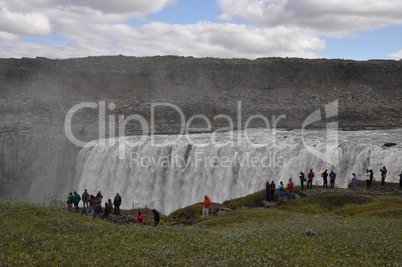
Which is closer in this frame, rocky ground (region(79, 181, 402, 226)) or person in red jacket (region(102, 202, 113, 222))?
person in red jacket (region(102, 202, 113, 222))

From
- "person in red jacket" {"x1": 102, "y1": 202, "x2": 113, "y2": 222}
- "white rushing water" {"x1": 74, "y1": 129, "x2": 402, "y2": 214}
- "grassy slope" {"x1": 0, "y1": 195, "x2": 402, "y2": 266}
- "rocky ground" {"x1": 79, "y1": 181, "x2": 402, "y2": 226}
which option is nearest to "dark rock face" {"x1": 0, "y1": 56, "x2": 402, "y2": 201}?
"white rushing water" {"x1": 74, "y1": 129, "x2": 402, "y2": 214}

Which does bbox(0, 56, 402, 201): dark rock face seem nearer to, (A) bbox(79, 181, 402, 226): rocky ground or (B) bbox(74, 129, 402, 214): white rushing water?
(B) bbox(74, 129, 402, 214): white rushing water

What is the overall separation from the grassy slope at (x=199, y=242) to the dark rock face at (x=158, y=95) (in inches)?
1734

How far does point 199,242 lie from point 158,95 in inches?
3550

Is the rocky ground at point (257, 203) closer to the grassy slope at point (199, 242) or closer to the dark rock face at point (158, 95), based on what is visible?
the grassy slope at point (199, 242)

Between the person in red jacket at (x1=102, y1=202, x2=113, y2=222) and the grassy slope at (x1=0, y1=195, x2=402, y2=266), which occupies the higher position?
the grassy slope at (x1=0, y1=195, x2=402, y2=266)

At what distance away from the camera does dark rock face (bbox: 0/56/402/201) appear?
217 ft

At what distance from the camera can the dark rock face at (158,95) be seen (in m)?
66.1

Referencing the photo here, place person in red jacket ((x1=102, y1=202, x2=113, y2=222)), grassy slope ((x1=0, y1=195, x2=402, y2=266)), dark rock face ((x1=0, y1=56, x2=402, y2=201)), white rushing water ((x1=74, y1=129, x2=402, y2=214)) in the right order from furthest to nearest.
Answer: dark rock face ((x1=0, y1=56, x2=402, y2=201)) → white rushing water ((x1=74, y1=129, x2=402, y2=214)) → person in red jacket ((x1=102, y1=202, x2=113, y2=222)) → grassy slope ((x1=0, y1=195, x2=402, y2=266))

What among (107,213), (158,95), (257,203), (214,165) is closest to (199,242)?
(107,213)

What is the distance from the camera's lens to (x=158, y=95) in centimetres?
10669

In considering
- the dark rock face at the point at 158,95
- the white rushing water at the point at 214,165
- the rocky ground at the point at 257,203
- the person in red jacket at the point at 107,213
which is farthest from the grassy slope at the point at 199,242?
the dark rock face at the point at 158,95

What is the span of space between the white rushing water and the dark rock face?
877 cm

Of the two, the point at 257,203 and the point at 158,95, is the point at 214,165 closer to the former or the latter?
the point at 257,203
